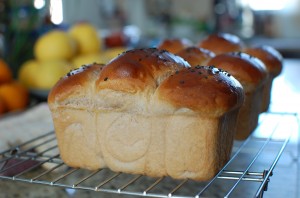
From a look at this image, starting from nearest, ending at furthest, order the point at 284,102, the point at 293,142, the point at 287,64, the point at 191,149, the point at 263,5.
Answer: the point at 191,149 → the point at 293,142 → the point at 284,102 → the point at 287,64 → the point at 263,5

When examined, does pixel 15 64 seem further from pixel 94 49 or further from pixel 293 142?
pixel 293 142

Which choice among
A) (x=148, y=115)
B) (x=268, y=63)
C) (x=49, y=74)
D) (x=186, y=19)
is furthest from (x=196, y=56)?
(x=186, y=19)

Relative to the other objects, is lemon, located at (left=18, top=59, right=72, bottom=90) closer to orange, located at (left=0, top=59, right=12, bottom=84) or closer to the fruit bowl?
the fruit bowl

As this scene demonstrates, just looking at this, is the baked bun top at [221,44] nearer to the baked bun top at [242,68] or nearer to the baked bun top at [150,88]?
the baked bun top at [242,68]

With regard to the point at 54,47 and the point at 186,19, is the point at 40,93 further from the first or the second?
the point at 186,19

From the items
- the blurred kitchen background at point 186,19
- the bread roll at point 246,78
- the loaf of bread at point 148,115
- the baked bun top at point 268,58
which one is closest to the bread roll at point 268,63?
the baked bun top at point 268,58


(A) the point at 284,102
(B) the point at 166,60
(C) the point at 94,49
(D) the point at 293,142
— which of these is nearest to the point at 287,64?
(A) the point at 284,102

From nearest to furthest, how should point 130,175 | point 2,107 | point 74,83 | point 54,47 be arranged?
point 74,83 → point 130,175 → point 2,107 → point 54,47
